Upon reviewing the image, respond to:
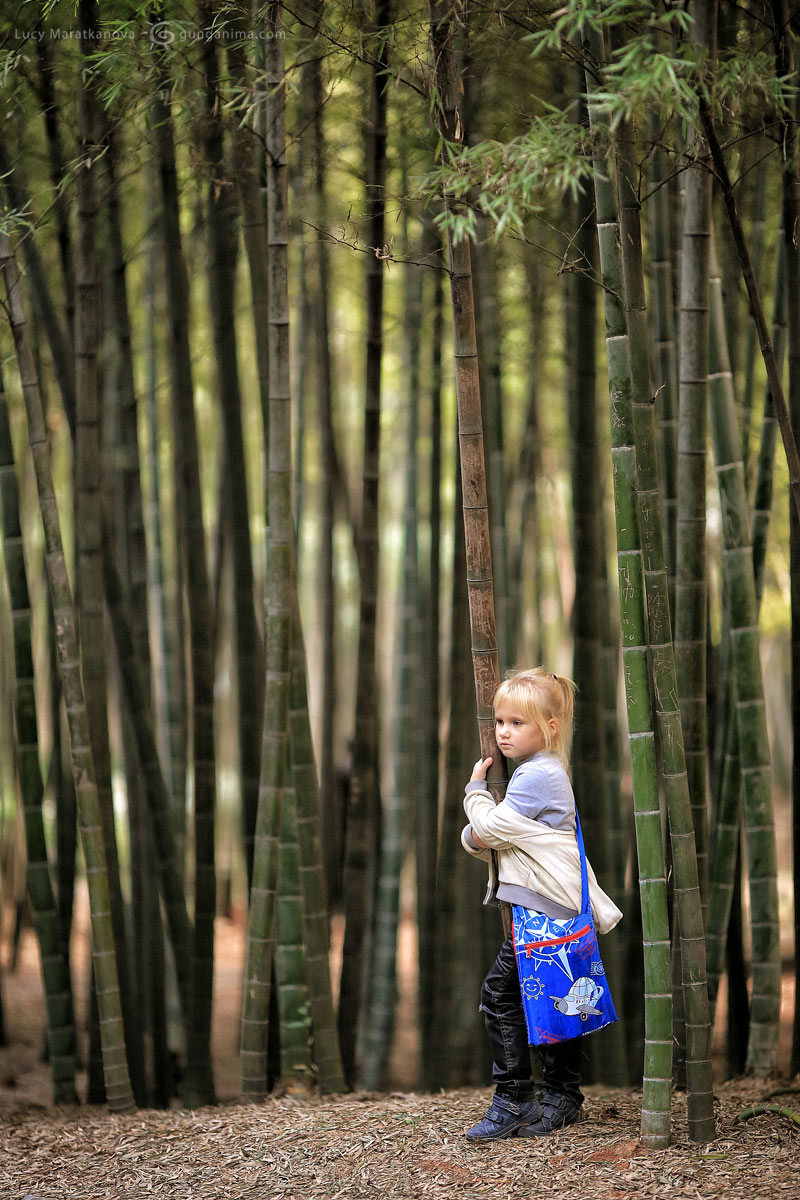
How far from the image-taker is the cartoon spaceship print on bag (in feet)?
6.40

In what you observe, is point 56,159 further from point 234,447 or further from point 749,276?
point 749,276

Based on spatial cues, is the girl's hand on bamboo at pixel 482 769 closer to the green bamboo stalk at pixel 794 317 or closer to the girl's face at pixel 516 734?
the girl's face at pixel 516 734

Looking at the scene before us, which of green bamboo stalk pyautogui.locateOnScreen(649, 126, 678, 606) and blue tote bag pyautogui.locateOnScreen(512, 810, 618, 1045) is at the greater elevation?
green bamboo stalk pyautogui.locateOnScreen(649, 126, 678, 606)

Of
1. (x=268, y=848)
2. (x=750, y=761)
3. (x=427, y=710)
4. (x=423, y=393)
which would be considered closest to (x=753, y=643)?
(x=750, y=761)

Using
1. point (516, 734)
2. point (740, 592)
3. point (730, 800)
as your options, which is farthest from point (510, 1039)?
point (740, 592)

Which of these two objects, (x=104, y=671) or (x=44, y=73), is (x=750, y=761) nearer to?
(x=104, y=671)

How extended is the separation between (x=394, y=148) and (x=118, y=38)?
1487mm

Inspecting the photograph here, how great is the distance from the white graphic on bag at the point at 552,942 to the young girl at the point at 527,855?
20 mm

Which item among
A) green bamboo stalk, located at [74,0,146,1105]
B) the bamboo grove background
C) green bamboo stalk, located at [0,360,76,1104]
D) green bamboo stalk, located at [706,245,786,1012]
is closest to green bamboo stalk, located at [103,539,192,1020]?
the bamboo grove background

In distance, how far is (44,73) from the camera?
8.84 ft

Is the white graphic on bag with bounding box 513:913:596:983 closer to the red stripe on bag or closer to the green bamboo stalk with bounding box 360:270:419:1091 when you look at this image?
the red stripe on bag

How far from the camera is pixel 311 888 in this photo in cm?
268

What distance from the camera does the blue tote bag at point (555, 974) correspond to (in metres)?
1.95

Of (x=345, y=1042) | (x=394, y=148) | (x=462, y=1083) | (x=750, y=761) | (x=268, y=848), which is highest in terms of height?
(x=394, y=148)
